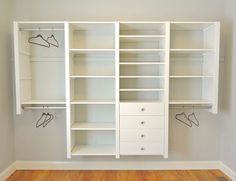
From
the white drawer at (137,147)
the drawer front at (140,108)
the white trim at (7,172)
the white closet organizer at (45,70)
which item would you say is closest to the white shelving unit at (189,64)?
the drawer front at (140,108)

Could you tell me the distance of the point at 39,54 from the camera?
2.80m

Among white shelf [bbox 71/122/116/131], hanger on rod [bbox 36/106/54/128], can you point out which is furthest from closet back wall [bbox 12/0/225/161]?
white shelf [bbox 71/122/116/131]

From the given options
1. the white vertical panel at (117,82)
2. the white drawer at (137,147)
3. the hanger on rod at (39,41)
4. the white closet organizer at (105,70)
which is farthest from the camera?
the hanger on rod at (39,41)

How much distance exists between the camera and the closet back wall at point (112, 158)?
9.13 ft

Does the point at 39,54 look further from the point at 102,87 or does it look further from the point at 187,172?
the point at 187,172

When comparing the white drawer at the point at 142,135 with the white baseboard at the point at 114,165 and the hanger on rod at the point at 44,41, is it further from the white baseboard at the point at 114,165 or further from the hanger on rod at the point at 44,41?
the hanger on rod at the point at 44,41

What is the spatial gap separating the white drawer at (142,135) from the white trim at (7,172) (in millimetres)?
1490

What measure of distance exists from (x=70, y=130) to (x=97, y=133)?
449 millimetres

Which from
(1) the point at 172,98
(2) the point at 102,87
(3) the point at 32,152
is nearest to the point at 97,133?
(2) the point at 102,87

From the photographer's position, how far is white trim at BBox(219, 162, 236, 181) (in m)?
2.57

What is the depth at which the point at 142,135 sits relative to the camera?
8.27ft

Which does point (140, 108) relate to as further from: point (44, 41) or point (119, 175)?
point (44, 41)

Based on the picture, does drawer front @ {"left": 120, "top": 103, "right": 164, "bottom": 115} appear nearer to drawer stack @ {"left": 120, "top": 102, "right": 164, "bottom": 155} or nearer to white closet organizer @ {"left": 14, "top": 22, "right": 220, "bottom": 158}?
drawer stack @ {"left": 120, "top": 102, "right": 164, "bottom": 155}

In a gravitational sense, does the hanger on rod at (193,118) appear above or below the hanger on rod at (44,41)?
below
